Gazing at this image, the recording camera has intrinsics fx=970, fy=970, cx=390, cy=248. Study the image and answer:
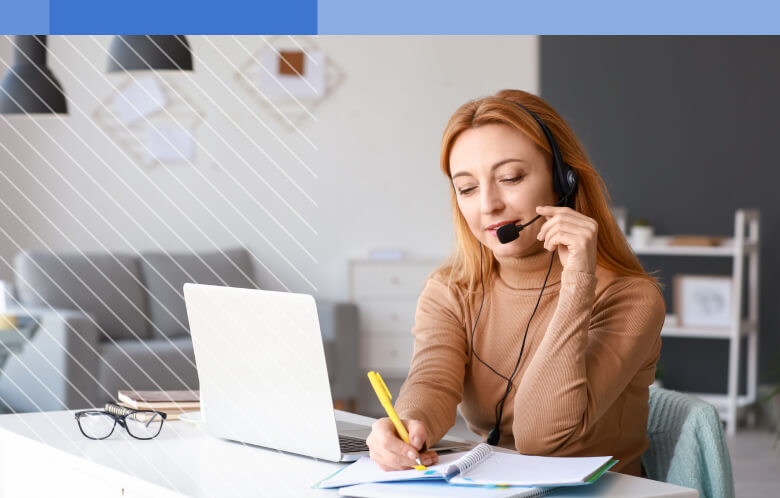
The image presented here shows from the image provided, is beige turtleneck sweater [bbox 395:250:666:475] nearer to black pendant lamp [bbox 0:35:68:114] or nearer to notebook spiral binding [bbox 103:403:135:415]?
notebook spiral binding [bbox 103:403:135:415]

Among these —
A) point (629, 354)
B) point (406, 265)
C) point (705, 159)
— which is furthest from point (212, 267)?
point (629, 354)

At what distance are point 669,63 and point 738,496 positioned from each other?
2.13 meters

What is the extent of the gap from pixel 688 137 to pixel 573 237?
11.0ft

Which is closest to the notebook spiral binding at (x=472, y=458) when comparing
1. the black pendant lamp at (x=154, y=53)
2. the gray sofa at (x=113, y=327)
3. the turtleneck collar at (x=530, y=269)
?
the turtleneck collar at (x=530, y=269)

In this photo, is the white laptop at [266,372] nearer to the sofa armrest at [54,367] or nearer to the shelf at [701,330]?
the sofa armrest at [54,367]

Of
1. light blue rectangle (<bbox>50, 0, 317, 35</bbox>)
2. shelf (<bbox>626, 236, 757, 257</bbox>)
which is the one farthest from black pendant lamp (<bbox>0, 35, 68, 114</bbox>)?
shelf (<bbox>626, 236, 757, 257</bbox>)

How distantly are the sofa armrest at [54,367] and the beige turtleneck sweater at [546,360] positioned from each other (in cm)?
228

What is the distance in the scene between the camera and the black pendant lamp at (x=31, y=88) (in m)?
2.10

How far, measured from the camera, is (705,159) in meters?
4.38

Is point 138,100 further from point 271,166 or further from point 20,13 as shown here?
point 20,13

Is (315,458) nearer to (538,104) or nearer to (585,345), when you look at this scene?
(585,345)

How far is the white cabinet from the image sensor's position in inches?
177

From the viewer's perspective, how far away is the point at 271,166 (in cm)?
471

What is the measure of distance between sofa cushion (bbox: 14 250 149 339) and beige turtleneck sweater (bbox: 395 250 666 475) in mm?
2754
